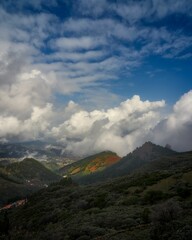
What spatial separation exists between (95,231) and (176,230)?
604 inches

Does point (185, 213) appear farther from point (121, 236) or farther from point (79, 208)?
point (79, 208)

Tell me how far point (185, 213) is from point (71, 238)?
44.1 feet

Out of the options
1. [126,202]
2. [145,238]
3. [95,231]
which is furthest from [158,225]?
[126,202]

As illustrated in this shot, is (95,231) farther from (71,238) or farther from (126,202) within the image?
(126,202)

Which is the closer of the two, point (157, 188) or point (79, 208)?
point (157, 188)

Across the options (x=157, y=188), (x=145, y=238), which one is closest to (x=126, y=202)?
(x=157, y=188)

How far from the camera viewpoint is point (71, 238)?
112 feet

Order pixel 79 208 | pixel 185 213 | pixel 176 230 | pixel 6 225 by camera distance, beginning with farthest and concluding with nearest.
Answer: pixel 79 208
pixel 6 225
pixel 185 213
pixel 176 230

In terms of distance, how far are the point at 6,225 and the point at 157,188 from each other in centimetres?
3466

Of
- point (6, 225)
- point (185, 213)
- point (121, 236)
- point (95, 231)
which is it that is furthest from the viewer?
point (6, 225)

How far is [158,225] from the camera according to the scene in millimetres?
23312

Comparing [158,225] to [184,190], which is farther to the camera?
[184,190]

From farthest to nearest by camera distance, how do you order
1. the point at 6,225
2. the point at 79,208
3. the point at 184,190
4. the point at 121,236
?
the point at 79,208, the point at 6,225, the point at 184,190, the point at 121,236

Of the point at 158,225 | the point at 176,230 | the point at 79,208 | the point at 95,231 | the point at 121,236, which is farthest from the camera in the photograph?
the point at 79,208
